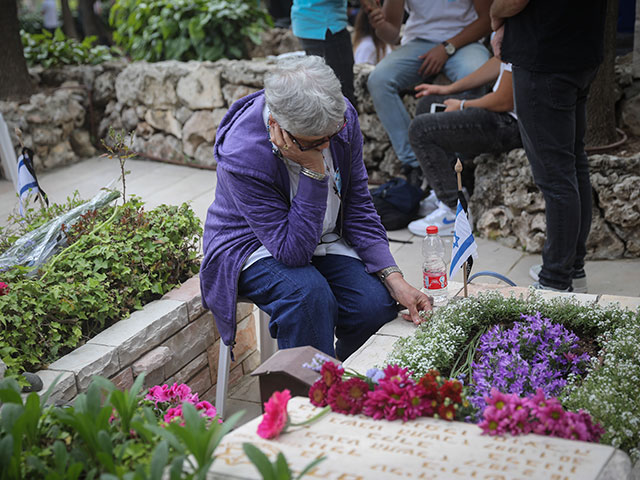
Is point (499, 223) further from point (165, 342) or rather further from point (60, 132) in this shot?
point (60, 132)

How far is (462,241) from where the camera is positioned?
2641 millimetres

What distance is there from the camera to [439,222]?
473cm

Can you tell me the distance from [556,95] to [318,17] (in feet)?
7.13

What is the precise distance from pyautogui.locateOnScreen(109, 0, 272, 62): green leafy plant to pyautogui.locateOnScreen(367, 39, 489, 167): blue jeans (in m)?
2.39

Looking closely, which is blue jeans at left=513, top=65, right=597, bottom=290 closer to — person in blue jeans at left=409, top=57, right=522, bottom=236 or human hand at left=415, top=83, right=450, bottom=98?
person in blue jeans at left=409, top=57, right=522, bottom=236

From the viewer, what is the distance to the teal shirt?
191 inches

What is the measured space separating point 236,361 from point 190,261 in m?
0.53

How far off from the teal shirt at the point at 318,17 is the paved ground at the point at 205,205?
148 centimetres

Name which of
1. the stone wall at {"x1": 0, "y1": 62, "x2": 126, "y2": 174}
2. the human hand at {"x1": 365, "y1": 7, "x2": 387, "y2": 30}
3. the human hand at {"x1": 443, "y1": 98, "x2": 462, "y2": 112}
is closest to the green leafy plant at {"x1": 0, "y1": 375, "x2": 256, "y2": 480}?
the human hand at {"x1": 443, "y1": 98, "x2": 462, "y2": 112}

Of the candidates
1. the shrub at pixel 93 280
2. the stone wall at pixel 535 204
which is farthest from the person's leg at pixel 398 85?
the shrub at pixel 93 280

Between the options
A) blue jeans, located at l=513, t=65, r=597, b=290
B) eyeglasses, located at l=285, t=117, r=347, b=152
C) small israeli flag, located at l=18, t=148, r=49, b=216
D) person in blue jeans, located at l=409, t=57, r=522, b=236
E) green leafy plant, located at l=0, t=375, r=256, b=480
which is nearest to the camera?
green leafy plant, located at l=0, t=375, r=256, b=480

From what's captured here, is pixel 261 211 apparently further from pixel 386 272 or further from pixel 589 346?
pixel 589 346

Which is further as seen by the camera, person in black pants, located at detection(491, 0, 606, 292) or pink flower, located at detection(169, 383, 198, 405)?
person in black pants, located at detection(491, 0, 606, 292)

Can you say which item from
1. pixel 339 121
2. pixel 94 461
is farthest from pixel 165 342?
pixel 94 461
